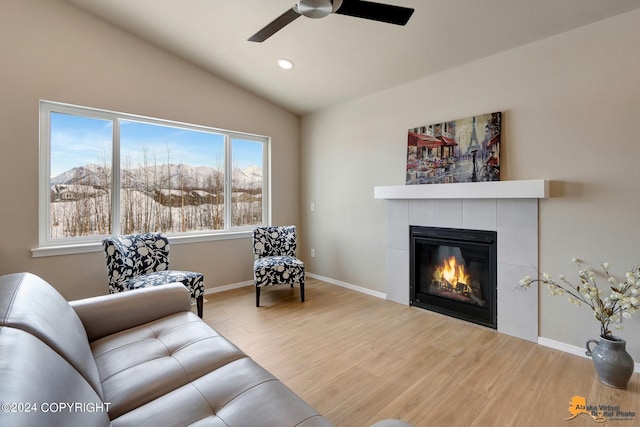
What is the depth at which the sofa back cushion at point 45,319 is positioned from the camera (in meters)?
1.06

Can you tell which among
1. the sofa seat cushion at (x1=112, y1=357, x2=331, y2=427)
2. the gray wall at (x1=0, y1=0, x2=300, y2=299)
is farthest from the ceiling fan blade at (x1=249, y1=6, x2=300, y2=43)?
the sofa seat cushion at (x1=112, y1=357, x2=331, y2=427)

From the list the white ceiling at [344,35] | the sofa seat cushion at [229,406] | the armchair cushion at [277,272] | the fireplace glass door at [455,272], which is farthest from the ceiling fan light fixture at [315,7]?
the armchair cushion at [277,272]

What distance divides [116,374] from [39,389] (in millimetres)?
612

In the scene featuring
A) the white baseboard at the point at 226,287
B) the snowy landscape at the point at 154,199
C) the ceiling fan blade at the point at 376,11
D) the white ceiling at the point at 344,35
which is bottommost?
the white baseboard at the point at 226,287

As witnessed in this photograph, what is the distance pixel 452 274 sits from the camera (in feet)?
10.2

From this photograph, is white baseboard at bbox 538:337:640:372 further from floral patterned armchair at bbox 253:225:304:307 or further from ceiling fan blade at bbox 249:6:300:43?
ceiling fan blade at bbox 249:6:300:43

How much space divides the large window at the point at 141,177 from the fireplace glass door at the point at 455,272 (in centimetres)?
235

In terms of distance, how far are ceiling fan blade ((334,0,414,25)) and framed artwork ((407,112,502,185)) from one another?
55.2 inches

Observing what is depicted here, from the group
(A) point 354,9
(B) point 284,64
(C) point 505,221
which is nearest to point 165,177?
(B) point 284,64

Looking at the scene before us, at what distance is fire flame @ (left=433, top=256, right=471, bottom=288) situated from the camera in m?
3.03

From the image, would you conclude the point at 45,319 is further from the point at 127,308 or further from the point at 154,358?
the point at 127,308

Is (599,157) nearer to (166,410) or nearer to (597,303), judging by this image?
(597,303)

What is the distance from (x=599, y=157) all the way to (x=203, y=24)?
3587 millimetres

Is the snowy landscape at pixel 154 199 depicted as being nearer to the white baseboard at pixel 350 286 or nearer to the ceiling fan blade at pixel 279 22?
the white baseboard at pixel 350 286
